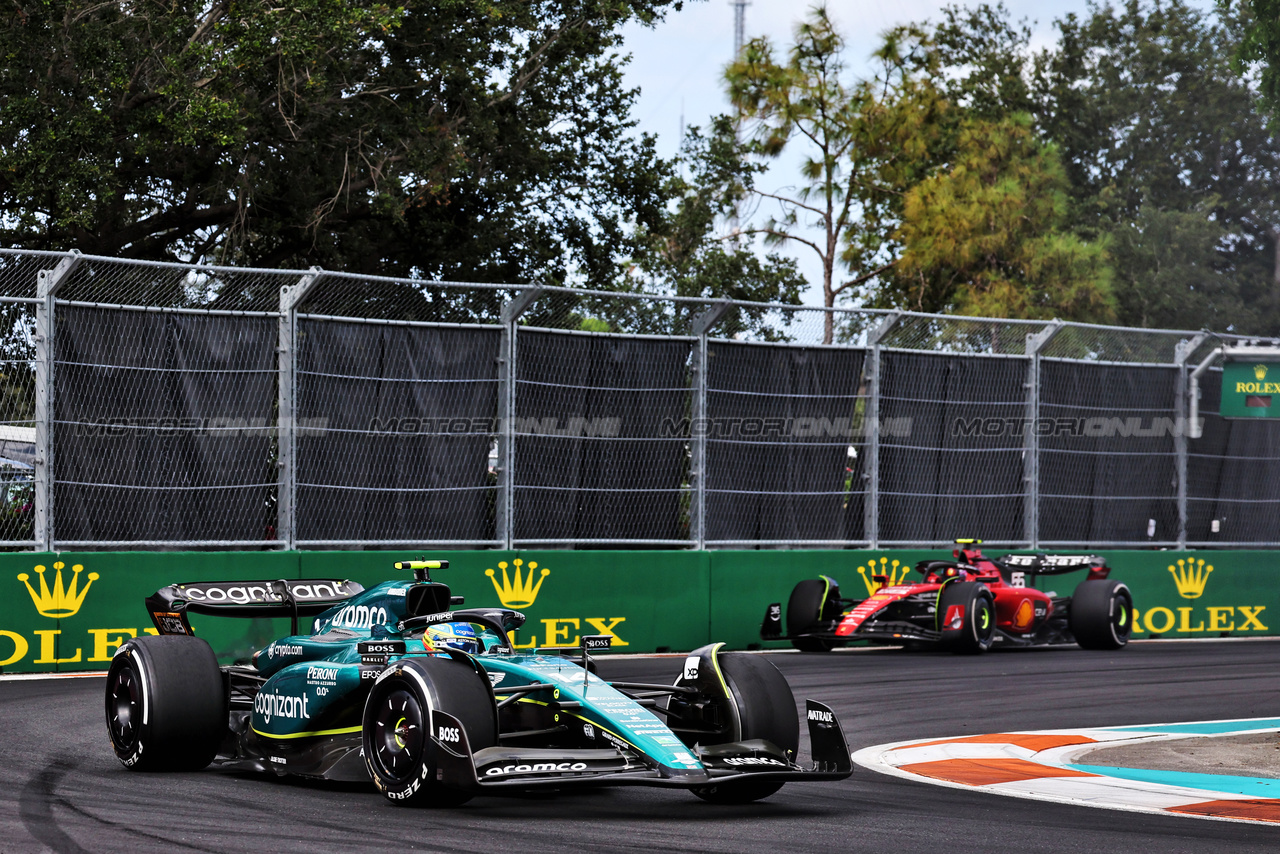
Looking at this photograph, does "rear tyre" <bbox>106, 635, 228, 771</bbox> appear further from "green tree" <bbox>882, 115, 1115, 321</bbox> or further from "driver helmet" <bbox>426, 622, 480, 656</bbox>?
"green tree" <bbox>882, 115, 1115, 321</bbox>

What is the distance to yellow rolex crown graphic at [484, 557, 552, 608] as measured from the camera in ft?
47.8

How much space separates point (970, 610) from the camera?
15.8 meters

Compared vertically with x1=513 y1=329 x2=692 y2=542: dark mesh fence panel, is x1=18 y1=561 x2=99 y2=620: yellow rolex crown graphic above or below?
below

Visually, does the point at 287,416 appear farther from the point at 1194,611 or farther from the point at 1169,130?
the point at 1169,130

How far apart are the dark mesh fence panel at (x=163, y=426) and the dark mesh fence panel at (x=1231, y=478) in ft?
38.0

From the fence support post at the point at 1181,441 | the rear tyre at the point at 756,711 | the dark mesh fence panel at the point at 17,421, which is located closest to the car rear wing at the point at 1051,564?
the fence support post at the point at 1181,441

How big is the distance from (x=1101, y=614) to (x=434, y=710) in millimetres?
11827

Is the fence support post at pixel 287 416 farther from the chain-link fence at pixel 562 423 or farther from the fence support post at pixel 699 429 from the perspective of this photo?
the fence support post at pixel 699 429

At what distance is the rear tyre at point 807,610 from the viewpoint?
15758 mm

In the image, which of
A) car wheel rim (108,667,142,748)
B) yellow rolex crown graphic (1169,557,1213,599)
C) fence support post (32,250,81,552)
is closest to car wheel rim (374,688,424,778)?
car wheel rim (108,667,142,748)

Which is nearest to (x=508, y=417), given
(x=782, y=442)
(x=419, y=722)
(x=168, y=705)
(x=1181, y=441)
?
(x=782, y=442)

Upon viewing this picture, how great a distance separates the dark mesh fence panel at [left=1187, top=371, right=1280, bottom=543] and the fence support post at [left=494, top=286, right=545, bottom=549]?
916cm

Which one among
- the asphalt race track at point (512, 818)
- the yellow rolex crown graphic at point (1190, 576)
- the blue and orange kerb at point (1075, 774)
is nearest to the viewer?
the asphalt race track at point (512, 818)

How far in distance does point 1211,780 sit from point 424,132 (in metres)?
17.8
